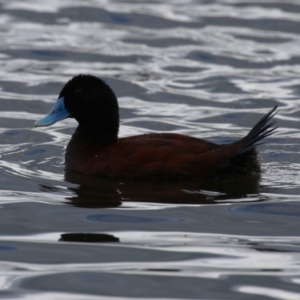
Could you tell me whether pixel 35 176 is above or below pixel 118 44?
below

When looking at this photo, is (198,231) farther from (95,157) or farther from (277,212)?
(95,157)

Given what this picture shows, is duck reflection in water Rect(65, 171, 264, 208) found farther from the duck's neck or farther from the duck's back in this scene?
the duck's neck

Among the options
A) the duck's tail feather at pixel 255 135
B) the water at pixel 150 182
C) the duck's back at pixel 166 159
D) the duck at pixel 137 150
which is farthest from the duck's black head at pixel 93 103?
the duck's tail feather at pixel 255 135

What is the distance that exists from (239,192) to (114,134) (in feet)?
4.07

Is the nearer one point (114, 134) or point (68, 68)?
point (114, 134)

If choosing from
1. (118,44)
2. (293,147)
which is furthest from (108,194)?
(118,44)

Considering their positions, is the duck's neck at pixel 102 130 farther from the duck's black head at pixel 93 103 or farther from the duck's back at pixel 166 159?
the duck's back at pixel 166 159

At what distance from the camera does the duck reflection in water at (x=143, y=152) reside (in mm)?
7348

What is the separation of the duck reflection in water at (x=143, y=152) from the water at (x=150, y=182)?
0.32 ft

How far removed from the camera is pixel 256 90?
11836 mm

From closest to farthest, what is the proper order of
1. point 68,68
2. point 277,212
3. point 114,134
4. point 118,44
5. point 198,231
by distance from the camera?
point 198,231
point 277,212
point 114,134
point 68,68
point 118,44

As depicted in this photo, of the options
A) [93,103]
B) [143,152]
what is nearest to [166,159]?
[143,152]

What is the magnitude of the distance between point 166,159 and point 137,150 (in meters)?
0.25

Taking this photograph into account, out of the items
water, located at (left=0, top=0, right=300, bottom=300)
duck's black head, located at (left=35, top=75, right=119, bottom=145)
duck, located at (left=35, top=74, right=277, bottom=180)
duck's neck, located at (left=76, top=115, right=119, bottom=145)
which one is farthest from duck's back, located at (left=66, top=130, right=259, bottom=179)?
duck's black head, located at (left=35, top=75, right=119, bottom=145)
